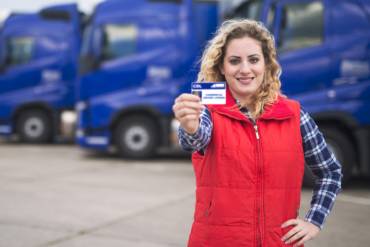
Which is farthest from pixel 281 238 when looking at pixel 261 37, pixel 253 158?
pixel 261 37

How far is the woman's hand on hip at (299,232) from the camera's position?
1753 millimetres

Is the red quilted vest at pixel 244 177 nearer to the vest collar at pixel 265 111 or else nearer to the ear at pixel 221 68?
the vest collar at pixel 265 111

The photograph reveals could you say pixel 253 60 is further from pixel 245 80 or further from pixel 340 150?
pixel 340 150

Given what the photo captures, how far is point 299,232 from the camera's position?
5.81ft

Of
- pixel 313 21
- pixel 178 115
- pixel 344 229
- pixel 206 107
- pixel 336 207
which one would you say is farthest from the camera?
pixel 313 21

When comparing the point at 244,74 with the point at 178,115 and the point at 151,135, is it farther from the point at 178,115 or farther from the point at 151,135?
the point at 151,135

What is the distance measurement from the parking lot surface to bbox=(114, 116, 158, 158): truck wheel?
345 millimetres

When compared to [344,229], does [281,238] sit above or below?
above

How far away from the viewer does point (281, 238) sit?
5.73 ft

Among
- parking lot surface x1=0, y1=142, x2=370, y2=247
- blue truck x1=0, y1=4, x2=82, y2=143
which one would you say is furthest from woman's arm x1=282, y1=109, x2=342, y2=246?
blue truck x1=0, y1=4, x2=82, y2=143

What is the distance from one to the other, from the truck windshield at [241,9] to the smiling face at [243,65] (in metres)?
5.64

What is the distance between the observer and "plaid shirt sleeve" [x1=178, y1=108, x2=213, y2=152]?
1579 millimetres

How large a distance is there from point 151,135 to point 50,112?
12.7 ft

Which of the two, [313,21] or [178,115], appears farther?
[313,21]
